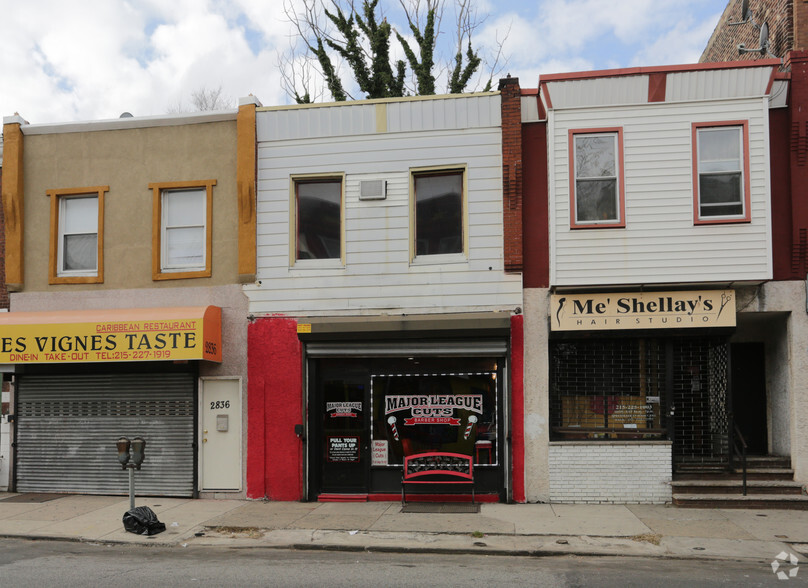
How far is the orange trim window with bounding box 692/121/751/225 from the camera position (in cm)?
1222

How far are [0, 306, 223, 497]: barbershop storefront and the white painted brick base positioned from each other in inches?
246

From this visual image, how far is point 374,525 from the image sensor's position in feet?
35.6

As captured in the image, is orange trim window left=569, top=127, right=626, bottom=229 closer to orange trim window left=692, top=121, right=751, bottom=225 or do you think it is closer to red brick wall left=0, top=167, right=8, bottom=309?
orange trim window left=692, top=121, right=751, bottom=225

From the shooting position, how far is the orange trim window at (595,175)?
12484 mm

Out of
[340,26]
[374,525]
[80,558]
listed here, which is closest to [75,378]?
[80,558]

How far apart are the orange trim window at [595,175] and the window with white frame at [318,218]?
4.14m

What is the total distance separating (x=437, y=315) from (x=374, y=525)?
147 inches

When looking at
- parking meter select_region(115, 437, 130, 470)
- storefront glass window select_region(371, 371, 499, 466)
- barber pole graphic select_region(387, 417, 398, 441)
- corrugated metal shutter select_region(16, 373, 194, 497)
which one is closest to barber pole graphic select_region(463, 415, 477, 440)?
storefront glass window select_region(371, 371, 499, 466)

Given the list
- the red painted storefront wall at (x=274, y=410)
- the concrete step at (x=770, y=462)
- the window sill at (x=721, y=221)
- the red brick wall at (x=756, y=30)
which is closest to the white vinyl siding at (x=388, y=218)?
the red painted storefront wall at (x=274, y=410)

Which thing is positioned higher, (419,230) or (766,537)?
(419,230)

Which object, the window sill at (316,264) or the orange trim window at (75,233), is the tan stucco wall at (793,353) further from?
the orange trim window at (75,233)

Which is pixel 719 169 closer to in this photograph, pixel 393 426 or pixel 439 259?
pixel 439 259

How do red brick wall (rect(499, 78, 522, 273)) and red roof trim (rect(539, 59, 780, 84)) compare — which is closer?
red roof trim (rect(539, 59, 780, 84))

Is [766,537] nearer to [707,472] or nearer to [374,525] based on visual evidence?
[707,472]
